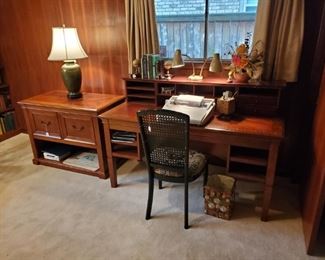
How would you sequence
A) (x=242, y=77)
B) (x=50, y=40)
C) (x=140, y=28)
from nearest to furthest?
(x=242, y=77), (x=140, y=28), (x=50, y=40)

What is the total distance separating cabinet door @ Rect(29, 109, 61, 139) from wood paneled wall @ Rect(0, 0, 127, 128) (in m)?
0.62

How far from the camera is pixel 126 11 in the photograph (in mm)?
2537

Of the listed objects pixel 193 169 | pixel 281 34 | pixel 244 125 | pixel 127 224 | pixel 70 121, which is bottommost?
pixel 127 224

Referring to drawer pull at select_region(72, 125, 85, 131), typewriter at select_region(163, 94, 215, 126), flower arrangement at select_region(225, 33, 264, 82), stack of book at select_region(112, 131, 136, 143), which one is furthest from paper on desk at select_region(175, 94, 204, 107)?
drawer pull at select_region(72, 125, 85, 131)

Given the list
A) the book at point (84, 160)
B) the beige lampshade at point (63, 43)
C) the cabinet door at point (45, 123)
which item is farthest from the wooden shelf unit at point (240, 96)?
the cabinet door at point (45, 123)

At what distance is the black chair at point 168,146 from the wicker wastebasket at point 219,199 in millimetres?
203

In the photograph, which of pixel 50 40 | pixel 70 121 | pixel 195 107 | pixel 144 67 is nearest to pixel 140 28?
pixel 144 67

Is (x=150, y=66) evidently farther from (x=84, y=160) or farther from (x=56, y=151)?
(x=56, y=151)

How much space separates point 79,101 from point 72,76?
0.84 ft

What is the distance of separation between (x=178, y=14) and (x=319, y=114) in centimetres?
157

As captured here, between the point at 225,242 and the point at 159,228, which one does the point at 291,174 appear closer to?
the point at 225,242

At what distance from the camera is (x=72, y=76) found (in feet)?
8.70

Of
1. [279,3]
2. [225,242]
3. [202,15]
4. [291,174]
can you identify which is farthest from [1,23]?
[291,174]

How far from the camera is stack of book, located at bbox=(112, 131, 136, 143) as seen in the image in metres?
2.33
